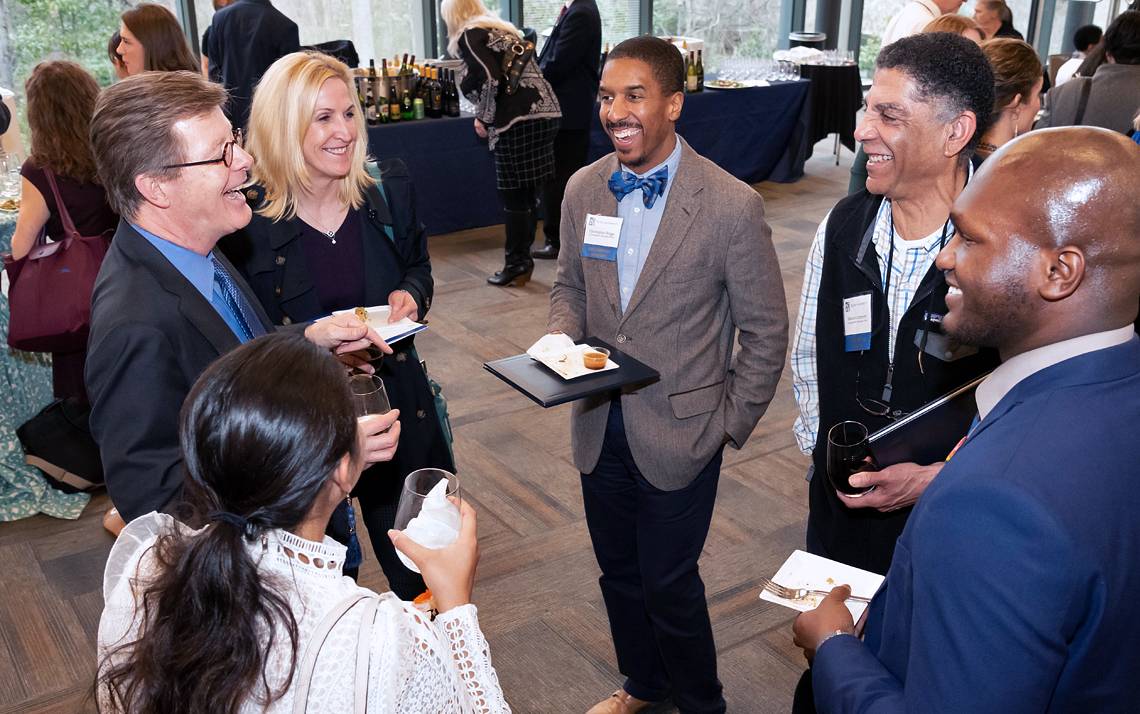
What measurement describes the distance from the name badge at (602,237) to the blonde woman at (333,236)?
0.50 metres

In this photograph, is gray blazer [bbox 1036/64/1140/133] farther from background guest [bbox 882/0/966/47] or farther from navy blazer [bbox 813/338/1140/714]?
navy blazer [bbox 813/338/1140/714]

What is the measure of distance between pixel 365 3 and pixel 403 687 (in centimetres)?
726

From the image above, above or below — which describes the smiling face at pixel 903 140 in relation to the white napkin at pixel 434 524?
above

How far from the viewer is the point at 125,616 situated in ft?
3.75

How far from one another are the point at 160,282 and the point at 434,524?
0.71m

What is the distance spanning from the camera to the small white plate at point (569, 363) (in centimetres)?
200

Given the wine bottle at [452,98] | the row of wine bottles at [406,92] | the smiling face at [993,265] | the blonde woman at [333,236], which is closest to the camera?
the smiling face at [993,265]

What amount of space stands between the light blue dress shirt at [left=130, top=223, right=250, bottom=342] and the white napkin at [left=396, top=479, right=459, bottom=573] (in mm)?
619

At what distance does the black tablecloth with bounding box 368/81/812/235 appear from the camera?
6176mm

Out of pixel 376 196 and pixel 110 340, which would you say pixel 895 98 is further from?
pixel 110 340

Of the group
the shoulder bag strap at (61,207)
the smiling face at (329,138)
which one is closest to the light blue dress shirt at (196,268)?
the smiling face at (329,138)

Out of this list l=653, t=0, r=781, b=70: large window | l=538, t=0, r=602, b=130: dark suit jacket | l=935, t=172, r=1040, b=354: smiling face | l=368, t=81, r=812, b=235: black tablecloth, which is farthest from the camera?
l=653, t=0, r=781, b=70: large window

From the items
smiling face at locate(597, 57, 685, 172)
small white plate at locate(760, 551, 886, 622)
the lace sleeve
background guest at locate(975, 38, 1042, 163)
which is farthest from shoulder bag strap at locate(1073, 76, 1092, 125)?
the lace sleeve

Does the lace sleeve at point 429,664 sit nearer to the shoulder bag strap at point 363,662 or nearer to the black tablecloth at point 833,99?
the shoulder bag strap at point 363,662
